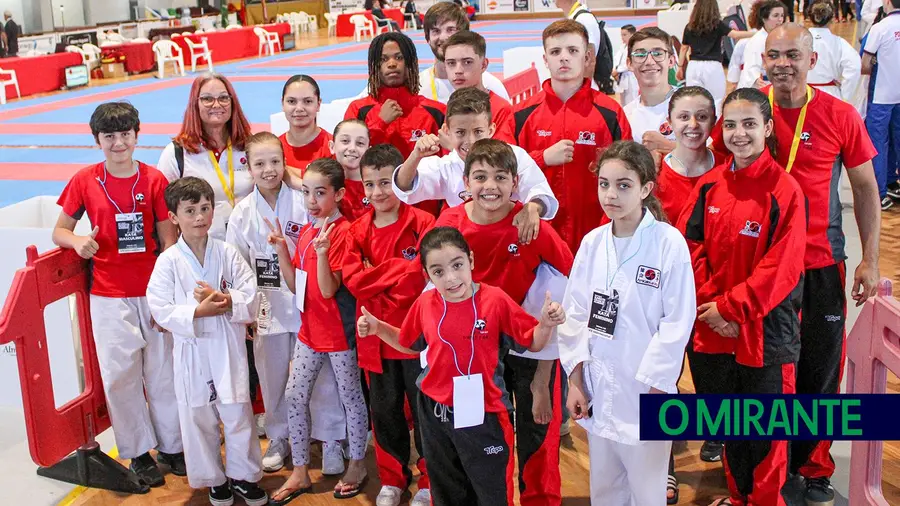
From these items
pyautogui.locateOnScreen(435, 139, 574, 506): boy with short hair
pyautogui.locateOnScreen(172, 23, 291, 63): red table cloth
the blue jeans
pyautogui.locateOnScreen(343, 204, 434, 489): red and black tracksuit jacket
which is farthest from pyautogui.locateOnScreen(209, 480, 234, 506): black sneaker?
pyautogui.locateOnScreen(172, 23, 291, 63): red table cloth

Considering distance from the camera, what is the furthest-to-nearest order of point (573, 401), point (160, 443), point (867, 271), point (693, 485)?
point (160, 443) → point (693, 485) → point (867, 271) → point (573, 401)

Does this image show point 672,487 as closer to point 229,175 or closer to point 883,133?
point 229,175

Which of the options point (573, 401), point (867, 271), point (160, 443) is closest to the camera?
point (573, 401)

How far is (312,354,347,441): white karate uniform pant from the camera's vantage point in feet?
14.9

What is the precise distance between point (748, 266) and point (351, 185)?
192cm

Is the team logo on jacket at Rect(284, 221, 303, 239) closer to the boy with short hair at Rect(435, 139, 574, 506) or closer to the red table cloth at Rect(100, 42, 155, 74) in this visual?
the boy with short hair at Rect(435, 139, 574, 506)

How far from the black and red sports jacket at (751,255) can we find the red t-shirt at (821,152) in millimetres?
275

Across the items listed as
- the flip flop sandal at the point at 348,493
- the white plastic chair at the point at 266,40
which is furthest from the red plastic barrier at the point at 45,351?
the white plastic chair at the point at 266,40

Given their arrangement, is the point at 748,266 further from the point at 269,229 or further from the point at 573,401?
the point at 269,229

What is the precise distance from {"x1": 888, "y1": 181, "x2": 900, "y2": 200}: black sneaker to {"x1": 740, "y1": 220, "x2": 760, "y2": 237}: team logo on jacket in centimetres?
653

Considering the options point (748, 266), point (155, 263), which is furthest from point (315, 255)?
point (748, 266)

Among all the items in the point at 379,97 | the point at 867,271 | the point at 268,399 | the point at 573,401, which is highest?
the point at 379,97

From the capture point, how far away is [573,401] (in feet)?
11.4

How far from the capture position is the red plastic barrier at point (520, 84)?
35.8 feet
